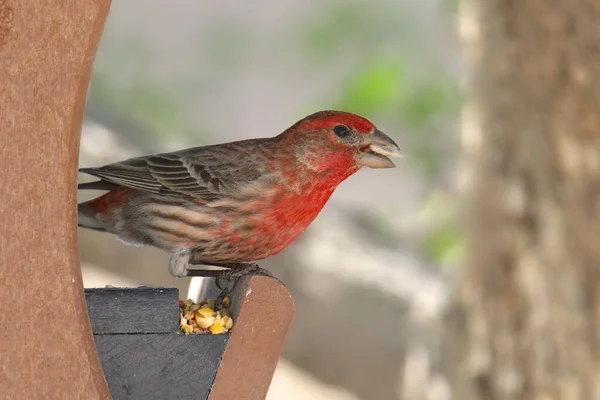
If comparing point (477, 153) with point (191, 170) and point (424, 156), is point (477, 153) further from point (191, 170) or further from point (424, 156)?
point (191, 170)

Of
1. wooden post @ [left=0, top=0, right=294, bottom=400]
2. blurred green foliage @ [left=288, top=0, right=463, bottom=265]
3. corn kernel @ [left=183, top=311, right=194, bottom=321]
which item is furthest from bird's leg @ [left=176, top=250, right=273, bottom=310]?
blurred green foliage @ [left=288, top=0, right=463, bottom=265]

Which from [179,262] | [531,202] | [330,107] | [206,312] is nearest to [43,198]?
[206,312]

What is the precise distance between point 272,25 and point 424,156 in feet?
6.14

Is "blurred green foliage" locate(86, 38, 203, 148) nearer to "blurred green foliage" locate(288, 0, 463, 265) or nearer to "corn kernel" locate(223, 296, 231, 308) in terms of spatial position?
"blurred green foliage" locate(288, 0, 463, 265)

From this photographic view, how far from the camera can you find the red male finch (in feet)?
10.3

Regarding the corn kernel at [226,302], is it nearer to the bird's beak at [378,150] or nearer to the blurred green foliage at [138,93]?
the bird's beak at [378,150]

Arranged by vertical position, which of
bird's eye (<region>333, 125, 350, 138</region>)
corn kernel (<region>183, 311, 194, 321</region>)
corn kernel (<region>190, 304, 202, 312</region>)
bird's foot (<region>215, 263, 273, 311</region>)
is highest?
bird's eye (<region>333, 125, 350, 138</region>)

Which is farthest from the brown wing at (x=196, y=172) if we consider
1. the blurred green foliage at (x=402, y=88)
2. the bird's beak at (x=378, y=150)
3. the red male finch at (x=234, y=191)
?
the blurred green foliage at (x=402, y=88)

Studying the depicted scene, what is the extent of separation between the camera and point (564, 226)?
555cm

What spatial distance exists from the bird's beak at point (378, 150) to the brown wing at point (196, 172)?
1.06 ft

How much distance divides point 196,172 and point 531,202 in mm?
2915

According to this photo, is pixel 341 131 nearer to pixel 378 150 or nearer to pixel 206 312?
pixel 378 150

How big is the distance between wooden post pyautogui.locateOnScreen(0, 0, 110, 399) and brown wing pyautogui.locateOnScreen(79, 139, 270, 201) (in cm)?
109

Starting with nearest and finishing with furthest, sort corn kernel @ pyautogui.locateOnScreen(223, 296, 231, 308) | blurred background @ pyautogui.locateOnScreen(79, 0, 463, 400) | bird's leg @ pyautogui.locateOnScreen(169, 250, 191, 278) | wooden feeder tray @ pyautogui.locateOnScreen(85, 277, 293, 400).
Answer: wooden feeder tray @ pyautogui.locateOnScreen(85, 277, 293, 400) → corn kernel @ pyautogui.locateOnScreen(223, 296, 231, 308) → bird's leg @ pyautogui.locateOnScreen(169, 250, 191, 278) → blurred background @ pyautogui.locateOnScreen(79, 0, 463, 400)
